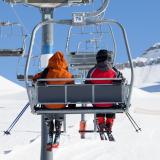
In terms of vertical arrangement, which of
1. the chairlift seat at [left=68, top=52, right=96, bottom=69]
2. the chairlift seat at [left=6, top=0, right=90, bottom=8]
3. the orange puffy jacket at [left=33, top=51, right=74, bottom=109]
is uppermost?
the chairlift seat at [left=6, top=0, right=90, bottom=8]

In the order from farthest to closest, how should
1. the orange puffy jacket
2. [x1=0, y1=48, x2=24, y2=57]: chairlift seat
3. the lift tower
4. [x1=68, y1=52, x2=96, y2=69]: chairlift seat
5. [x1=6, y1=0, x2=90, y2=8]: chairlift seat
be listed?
1. [x1=0, y1=48, x2=24, y2=57]: chairlift seat
2. [x1=68, y1=52, x2=96, y2=69]: chairlift seat
3. the lift tower
4. [x1=6, y1=0, x2=90, y2=8]: chairlift seat
5. the orange puffy jacket

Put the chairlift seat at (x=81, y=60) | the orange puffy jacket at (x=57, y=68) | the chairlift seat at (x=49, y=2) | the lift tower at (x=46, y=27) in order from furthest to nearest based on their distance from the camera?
1. the chairlift seat at (x=81, y=60)
2. the lift tower at (x=46, y=27)
3. the chairlift seat at (x=49, y=2)
4. the orange puffy jacket at (x=57, y=68)

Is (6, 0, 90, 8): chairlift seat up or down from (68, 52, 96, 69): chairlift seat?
up

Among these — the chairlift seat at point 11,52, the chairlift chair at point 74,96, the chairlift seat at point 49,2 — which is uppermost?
the chairlift seat at point 49,2

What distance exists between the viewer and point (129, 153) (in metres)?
14.3

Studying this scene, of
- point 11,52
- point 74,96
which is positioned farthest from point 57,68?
point 11,52


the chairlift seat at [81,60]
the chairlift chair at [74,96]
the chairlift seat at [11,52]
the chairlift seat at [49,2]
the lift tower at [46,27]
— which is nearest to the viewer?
the chairlift chair at [74,96]

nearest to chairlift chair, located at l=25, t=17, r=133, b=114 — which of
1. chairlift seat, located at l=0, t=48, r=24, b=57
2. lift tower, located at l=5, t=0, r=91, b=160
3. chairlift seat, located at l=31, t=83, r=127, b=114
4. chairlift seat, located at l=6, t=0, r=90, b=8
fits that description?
chairlift seat, located at l=31, t=83, r=127, b=114

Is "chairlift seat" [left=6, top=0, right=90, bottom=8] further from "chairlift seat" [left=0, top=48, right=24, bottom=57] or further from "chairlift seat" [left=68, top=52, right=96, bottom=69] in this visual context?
"chairlift seat" [left=0, top=48, right=24, bottom=57]

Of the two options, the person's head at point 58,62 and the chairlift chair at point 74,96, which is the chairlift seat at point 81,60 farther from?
the chairlift chair at point 74,96

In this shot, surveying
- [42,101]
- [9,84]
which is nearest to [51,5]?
[42,101]

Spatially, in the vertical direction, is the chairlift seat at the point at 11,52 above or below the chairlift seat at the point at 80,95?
below

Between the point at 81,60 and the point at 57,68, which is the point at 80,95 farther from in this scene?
the point at 81,60

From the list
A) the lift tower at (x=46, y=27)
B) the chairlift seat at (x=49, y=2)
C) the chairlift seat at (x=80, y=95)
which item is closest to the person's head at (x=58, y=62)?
the chairlift seat at (x=80, y=95)
